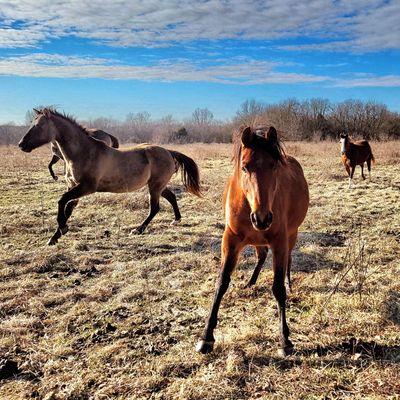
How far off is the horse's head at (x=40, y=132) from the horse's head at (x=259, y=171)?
5.29m

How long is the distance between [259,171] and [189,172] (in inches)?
233

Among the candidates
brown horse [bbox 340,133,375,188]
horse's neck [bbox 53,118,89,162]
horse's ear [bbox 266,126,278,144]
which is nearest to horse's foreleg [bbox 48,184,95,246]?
horse's neck [bbox 53,118,89,162]

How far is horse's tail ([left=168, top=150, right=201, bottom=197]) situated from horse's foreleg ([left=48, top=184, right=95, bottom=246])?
228 cm

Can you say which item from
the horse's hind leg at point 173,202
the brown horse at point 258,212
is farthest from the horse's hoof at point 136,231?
the brown horse at point 258,212

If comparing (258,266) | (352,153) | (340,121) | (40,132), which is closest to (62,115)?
(40,132)

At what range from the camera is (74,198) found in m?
7.11

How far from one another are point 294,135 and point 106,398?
40581 mm

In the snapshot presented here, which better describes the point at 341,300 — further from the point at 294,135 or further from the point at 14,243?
the point at 294,135

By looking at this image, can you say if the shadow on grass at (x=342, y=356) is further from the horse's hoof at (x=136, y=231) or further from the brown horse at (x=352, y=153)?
the brown horse at (x=352, y=153)

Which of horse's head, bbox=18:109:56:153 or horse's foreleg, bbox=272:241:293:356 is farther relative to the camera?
horse's head, bbox=18:109:56:153

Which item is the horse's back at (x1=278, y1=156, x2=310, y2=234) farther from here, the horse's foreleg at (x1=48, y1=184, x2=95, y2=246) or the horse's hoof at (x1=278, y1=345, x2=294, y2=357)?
the horse's foreleg at (x1=48, y1=184, x2=95, y2=246)

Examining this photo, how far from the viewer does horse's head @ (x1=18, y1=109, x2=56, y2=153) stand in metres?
A: 7.02

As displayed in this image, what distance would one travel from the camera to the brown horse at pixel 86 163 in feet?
23.1

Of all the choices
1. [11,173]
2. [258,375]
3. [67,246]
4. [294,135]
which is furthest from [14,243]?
[294,135]
